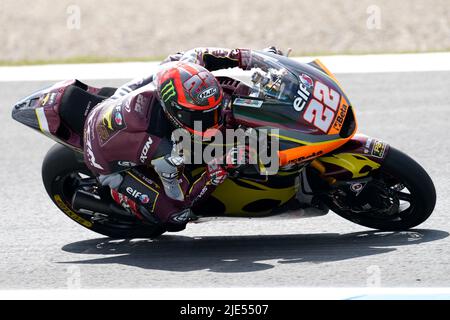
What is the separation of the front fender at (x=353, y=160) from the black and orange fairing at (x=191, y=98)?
2.52 feet

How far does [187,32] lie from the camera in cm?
1616

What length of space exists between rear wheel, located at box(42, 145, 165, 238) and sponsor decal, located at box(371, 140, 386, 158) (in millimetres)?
1652

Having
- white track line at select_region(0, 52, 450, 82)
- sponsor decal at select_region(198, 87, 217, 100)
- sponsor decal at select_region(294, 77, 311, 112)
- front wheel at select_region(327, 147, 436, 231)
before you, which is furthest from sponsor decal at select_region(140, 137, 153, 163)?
white track line at select_region(0, 52, 450, 82)

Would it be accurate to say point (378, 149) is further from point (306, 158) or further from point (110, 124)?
point (110, 124)

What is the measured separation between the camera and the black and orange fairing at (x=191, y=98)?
5957 mm

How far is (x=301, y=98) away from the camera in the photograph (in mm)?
6176

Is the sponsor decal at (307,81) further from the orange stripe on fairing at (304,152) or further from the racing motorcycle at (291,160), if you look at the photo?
the orange stripe on fairing at (304,152)

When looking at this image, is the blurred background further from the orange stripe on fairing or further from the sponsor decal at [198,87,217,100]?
the sponsor decal at [198,87,217,100]

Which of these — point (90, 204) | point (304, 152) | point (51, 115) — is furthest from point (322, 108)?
point (51, 115)

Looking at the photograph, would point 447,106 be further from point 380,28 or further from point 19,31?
point 19,31

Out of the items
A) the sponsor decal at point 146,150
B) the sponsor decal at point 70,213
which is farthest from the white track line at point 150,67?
the sponsor decal at point 146,150

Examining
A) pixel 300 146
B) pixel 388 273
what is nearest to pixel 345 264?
pixel 388 273

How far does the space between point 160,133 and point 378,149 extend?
1.38 metres

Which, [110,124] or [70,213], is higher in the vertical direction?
[110,124]
